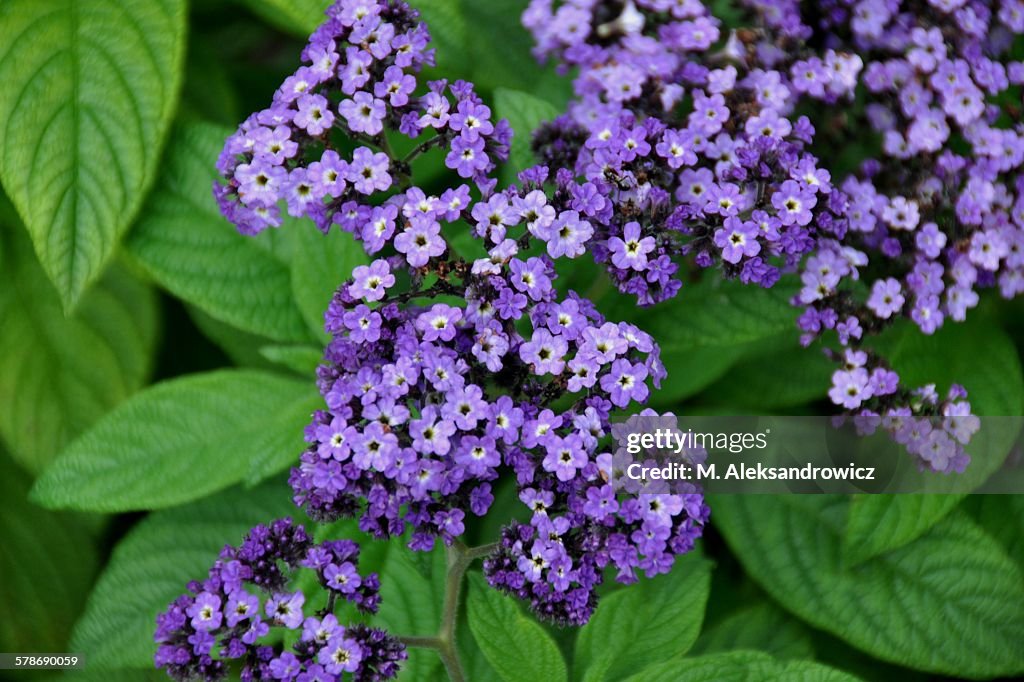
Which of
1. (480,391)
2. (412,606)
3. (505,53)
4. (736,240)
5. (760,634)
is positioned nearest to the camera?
(480,391)

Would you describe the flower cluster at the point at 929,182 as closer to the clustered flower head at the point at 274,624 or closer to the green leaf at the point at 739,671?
the green leaf at the point at 739,671

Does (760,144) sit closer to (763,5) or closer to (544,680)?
(763,5)

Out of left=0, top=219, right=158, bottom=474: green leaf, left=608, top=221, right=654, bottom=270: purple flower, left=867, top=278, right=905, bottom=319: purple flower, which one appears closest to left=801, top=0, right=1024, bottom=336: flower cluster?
A: left=867, top=278, right=905, bottom=319: purple flower

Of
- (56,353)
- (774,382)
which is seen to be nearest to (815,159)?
(774,382)

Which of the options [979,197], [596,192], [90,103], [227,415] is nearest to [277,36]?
[90,103]

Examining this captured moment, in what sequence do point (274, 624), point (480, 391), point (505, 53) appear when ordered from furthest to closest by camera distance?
1. point (505, 53)
2. point (274, 624)
3. point (480, 391)

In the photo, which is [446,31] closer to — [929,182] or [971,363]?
[929,182]

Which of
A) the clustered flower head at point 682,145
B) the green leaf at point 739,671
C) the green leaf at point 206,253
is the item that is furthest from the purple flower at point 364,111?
the green leaf at point 739,671
